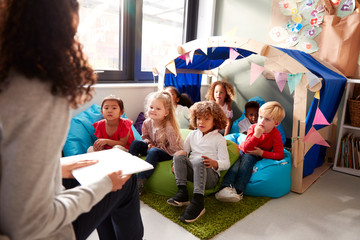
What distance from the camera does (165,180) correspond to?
1.88 meters

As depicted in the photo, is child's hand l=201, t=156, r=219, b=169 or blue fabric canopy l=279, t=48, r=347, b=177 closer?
child's hand l=201, t=156, r=219, b=169

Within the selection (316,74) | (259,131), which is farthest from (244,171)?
(316,74)

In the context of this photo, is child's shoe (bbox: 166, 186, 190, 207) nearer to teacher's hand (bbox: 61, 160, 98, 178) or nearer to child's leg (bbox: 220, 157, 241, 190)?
child's leg (bbox: 220, 157, 241, 190)

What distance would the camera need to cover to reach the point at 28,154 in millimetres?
566

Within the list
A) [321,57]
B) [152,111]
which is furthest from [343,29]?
[152,111]

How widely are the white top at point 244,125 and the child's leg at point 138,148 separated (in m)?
1.25

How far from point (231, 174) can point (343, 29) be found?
1.82m

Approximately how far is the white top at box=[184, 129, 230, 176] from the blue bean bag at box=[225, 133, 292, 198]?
0.97 ft

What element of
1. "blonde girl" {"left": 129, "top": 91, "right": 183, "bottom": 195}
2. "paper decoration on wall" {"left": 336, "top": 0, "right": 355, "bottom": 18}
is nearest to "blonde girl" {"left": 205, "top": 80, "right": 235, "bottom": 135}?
"blonde girl" {"left": 129, "top": 91, "right": 183, "bottom": 195}

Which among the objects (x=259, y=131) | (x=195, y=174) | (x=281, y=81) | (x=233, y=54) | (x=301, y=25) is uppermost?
(x=301, y=25)

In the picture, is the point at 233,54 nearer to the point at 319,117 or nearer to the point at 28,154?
the point at 319,117

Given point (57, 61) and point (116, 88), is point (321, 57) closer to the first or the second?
point (116, 88)

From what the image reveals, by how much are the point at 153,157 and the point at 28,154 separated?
137cm

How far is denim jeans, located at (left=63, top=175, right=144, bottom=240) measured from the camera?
0.88 metres
